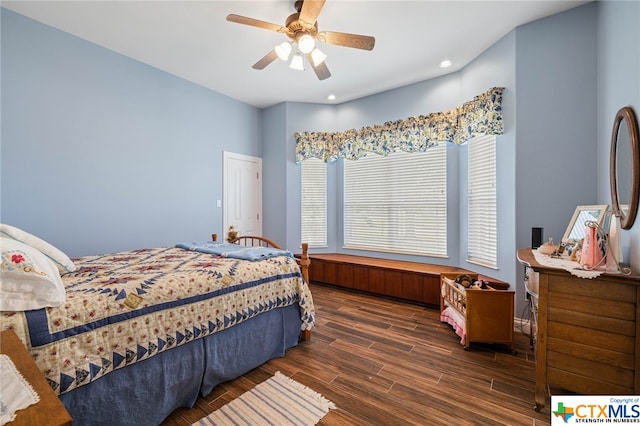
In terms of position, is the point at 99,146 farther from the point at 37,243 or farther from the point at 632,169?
the point at 632,169

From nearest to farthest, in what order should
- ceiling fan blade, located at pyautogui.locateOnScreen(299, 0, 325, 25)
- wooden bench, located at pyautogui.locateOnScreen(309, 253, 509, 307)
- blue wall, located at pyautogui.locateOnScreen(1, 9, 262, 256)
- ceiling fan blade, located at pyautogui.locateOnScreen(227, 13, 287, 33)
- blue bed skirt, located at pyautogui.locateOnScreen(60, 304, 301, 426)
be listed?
blue bed skirt, located at pyautogui.locateOnScreen(60, 304, 301, 426), ceiling fan blade, located at pyautogui.locateOnScreen(299, 0, 325, 25), ceiling fan blade, located at pyautogui.locateOnScreen(227, 13, 287, 33), blue wall, located at pyautogui.locateOnScreen(1, 9, 262, 256), wooden bench, located at pyautogui.locateOnScreen(309, 253, 509, 307)

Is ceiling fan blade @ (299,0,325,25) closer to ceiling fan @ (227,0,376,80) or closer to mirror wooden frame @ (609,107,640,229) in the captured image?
ceiling fan @ (227,0,376,80)

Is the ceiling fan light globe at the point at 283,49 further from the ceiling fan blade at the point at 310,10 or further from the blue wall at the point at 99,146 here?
the blue wall at the point at 99,146

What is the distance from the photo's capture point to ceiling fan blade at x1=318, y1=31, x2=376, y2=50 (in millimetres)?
2160

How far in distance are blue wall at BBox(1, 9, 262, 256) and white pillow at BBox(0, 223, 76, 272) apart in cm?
126

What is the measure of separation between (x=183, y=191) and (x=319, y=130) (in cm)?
238

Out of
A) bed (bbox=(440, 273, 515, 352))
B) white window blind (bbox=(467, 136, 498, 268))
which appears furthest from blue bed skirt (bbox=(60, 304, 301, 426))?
white window blind (bbox=(467, 136, 498, 268))

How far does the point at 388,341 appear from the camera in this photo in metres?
2.58

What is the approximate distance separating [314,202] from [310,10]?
3044 mm

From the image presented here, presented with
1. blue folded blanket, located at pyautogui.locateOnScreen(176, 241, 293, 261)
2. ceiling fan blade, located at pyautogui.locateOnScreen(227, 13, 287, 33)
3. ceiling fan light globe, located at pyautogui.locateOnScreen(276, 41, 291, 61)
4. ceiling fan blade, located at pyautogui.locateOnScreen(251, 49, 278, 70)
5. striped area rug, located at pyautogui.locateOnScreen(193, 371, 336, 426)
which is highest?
ceiling fan blade, located at pyautogui.locateOnScreen(227, 13, 287, 33)

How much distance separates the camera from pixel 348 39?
7.25 ft

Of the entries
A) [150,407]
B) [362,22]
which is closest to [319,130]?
[362,22]

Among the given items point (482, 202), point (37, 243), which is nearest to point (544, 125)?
point (482, 202)

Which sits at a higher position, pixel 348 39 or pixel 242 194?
pixel 348 39
